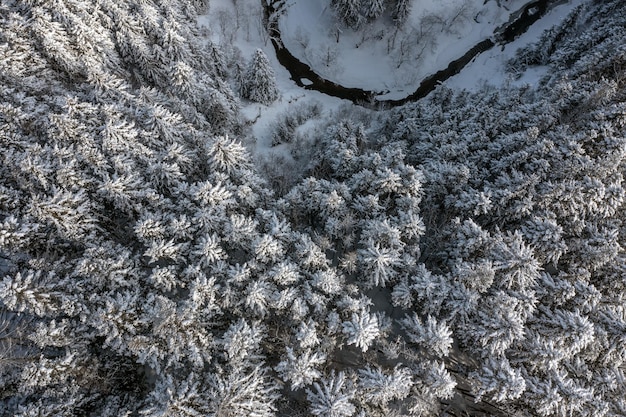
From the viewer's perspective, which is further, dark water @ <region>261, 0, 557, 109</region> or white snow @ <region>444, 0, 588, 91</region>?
dark water @ <region>261, 0, 557, 109</region>

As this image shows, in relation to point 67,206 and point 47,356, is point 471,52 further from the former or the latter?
point 47,356

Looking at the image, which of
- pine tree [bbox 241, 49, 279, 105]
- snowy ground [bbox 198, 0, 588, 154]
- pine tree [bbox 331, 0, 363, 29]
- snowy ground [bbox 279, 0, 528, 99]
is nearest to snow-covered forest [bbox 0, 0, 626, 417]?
pine tree [bbox 241, 49, 279, 105]

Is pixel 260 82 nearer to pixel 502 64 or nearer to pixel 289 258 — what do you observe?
pixel 289 258

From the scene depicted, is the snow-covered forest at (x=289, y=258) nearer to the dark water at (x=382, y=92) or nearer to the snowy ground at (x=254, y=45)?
the snowy ground at (x=254, y=45)

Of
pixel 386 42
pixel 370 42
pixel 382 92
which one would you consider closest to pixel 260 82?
pixel 382 92

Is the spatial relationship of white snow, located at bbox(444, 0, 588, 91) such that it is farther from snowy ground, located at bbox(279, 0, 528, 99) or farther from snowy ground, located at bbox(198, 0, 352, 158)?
snowy ground, located at bbox(198, 0, 352, 158)
